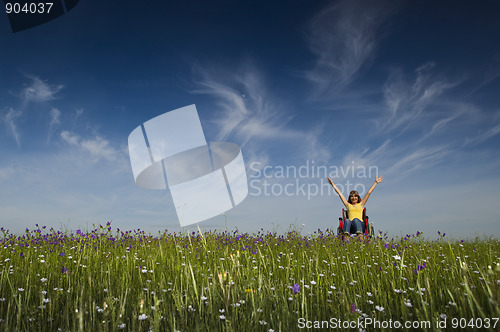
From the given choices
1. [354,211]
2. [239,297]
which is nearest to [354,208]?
[354,211]

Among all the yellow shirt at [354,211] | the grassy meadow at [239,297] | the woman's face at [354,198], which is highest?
the woman's face at [354,198]

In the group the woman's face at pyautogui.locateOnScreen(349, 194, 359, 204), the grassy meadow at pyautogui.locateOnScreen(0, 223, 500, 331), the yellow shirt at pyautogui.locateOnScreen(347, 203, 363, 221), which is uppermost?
the woman's face at pyautogui.locateOnScreen(349, 194, 359, 204)

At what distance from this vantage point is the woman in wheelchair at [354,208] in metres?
10.1

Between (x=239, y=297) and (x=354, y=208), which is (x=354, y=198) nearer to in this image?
(x=354, y=208)

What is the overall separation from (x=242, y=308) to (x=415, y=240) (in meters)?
6.70

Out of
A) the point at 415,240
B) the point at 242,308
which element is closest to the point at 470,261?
the point at 415,240

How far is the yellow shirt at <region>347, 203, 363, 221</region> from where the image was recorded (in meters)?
10.4

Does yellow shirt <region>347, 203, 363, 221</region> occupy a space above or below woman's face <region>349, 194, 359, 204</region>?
below

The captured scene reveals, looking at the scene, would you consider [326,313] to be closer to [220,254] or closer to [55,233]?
[220,254]

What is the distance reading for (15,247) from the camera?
638 cm

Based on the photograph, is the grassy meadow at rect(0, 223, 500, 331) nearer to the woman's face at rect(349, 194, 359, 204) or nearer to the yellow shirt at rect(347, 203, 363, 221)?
the yellow shirt at rect(347, 203, 363, 221)

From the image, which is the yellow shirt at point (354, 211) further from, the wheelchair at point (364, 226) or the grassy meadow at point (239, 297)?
the grassy meadow at point (239, 297)

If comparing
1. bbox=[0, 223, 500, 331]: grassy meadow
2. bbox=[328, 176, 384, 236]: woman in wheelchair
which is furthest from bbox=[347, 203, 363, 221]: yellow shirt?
bbox=[0, 223, 500, 331]: grassy meadow

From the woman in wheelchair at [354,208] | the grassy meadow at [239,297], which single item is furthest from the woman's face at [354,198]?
the grassy meadow at [239,297]
